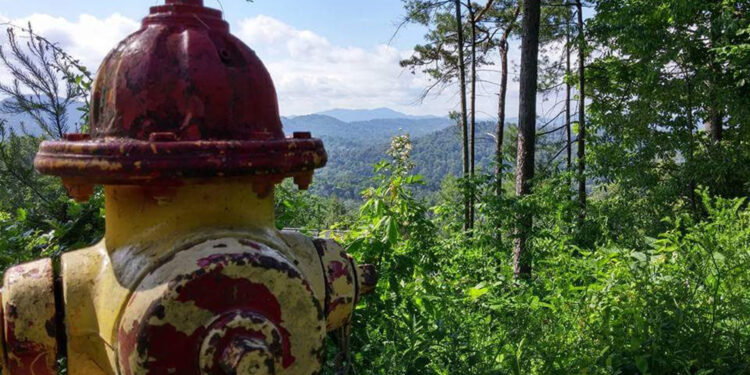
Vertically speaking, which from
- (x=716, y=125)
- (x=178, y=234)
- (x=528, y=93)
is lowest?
(x=178, y=234)

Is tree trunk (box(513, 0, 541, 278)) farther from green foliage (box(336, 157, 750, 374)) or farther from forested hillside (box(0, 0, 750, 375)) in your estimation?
green foliage (box(336, 157, 750, 374))

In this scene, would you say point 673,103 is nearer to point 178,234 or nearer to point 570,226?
point 570,226

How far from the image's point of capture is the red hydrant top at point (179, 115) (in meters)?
1.28

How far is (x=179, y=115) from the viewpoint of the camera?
1382 mm

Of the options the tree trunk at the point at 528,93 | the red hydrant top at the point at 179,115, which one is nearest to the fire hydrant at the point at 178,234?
the red hydrant top at the point at 179,115

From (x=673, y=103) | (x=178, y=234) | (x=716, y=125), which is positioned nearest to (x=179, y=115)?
(x=178, y=234)

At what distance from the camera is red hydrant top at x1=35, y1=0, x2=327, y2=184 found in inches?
50.5

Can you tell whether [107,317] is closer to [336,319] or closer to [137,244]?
[137,244]

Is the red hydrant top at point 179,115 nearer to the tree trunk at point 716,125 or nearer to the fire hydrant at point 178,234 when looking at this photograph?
the fire hydrant at point 178,234

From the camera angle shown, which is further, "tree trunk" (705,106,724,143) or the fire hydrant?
"tree trunk" (705,106,724,143)

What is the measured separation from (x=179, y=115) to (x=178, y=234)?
30 cm

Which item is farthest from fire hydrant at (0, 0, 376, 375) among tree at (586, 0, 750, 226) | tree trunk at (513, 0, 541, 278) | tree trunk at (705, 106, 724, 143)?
tree trunk at (705, 106, 724, 143)

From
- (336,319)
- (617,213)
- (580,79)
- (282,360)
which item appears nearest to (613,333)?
(336,319)

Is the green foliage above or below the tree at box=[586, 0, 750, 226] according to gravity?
below
